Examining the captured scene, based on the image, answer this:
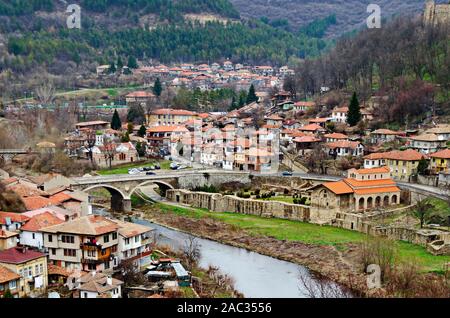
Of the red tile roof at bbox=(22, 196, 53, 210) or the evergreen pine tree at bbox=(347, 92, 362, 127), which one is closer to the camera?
→ the red tile roof at bbox=(22, 196, 53, 210)

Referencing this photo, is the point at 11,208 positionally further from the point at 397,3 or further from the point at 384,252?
the point at 397,3

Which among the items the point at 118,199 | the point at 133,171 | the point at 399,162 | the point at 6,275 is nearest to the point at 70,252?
the point at 6,275

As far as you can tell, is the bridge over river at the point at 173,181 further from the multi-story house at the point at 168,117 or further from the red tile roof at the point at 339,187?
the multi-story house at the point at 168,117

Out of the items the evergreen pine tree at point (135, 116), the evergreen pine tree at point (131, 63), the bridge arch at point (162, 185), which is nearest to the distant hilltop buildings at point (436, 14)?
the evergreen pine tree at point (135, 116)

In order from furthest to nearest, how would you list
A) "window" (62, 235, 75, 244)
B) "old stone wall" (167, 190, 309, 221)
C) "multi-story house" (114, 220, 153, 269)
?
"old stone wall" (167, 190, 309, 221) < "multi-story house" (114, 220, 153, 269) < "window" (62, 235, 75, 244)

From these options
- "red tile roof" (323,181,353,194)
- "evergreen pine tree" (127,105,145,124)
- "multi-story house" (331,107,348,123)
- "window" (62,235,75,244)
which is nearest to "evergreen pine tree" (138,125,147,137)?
"evergreen pine tree" (127,105,145,124)

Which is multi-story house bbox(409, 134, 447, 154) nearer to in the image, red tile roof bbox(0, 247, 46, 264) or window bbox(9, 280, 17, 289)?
red tile roof bbox(0, 247, 46, 264)

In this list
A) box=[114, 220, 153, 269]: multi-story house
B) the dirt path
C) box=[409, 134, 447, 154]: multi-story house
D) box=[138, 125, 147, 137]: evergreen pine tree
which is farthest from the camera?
box=[138, 125, 147, 137]: evergreen pine tree

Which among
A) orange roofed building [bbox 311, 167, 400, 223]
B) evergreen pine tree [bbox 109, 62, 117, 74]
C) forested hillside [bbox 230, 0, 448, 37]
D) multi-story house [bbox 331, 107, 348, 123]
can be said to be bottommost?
orange roofed building [bbox 311, 167, 400, 223]
